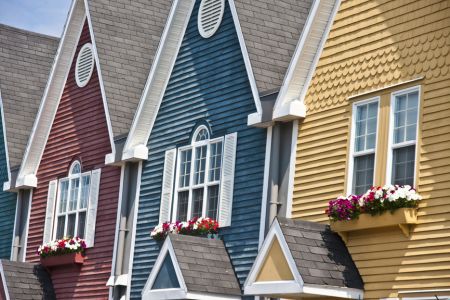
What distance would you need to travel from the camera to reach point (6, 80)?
1385 inches

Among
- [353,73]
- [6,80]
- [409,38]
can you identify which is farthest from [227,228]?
[6,80]

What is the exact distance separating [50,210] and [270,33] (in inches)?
402

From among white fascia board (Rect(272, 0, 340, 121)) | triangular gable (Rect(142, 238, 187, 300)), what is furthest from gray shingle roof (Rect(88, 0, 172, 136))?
white fascia board (Rect(272, 0, 340, 121))

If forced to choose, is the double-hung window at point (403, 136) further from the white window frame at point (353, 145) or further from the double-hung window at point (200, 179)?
the double-hung window at point (200, 179)

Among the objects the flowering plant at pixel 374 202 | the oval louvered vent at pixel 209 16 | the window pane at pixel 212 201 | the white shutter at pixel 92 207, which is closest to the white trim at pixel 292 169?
the flowering plant at pixel 374 202

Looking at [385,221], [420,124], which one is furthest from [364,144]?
[385,221]

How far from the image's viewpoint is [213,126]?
24781 mm

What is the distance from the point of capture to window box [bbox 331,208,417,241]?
18578 mm

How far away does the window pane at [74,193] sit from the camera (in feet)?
99.6

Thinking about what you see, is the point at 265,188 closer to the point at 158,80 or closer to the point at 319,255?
the point at 319,255

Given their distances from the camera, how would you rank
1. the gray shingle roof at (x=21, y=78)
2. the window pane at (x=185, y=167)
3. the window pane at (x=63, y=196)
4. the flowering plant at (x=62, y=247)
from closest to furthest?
the window pane at (x=185, y=167), the flowering plant at (x=62, y=247), the window pane at (x=63, y=196), the gray shingle roof at (x=21, y=78)

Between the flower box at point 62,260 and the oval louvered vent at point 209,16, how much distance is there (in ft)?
23.4

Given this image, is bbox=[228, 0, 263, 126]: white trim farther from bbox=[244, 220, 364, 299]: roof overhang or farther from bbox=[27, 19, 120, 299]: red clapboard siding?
bbox=[27, 19, 120, 299]: red clapboard siding

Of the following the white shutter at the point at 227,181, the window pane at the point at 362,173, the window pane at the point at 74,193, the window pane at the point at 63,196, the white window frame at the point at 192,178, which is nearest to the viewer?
the window pane at the point at 362,173
